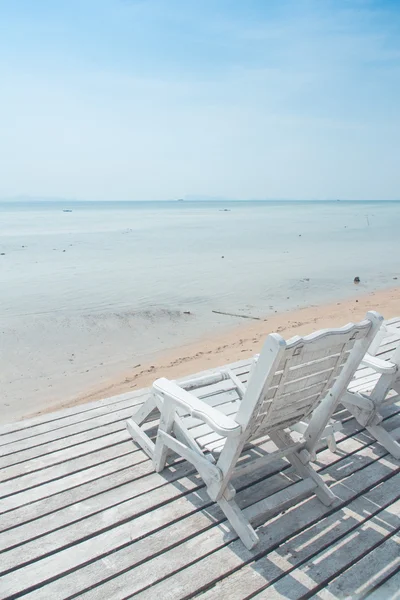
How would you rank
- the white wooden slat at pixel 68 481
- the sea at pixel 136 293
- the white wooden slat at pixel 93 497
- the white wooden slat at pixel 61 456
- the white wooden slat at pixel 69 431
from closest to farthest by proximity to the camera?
the white wooden slat at pixel 93 497 < the white wooden slat at pixel 68 481 < the white wooden slat at pixel 61 456 < the white wooden slat at pixel 69 431 < the sea at pixel 136 293

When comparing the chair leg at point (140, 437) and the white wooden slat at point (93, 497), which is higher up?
the chair leg at point (140, 437)

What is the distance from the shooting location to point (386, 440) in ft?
11.8

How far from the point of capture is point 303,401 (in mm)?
2754

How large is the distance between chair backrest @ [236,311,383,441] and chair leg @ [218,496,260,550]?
384 millimetres

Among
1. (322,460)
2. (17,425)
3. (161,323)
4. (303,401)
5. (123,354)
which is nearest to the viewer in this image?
(303,401)

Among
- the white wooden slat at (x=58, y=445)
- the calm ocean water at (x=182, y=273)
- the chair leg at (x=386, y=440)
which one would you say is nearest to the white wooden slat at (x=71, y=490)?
the white wooden slat at (x=58, y=445)

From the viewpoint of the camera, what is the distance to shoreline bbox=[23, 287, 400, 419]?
23.5 feet

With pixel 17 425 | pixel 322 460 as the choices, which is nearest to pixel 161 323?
pixel 17 425

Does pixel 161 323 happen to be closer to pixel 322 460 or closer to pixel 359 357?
pixel 322 460

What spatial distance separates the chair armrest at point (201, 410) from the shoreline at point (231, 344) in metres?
3.88

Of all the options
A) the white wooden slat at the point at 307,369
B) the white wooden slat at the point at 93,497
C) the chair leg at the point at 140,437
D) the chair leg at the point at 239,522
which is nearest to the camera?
the white wooden slat at the point at 307,369

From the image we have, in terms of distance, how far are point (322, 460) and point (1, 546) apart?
2126 mm

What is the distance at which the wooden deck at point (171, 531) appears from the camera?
236cm

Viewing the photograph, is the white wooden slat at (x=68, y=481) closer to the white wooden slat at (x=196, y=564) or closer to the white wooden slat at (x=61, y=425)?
the white wooden slat at (x=61, y=425)
